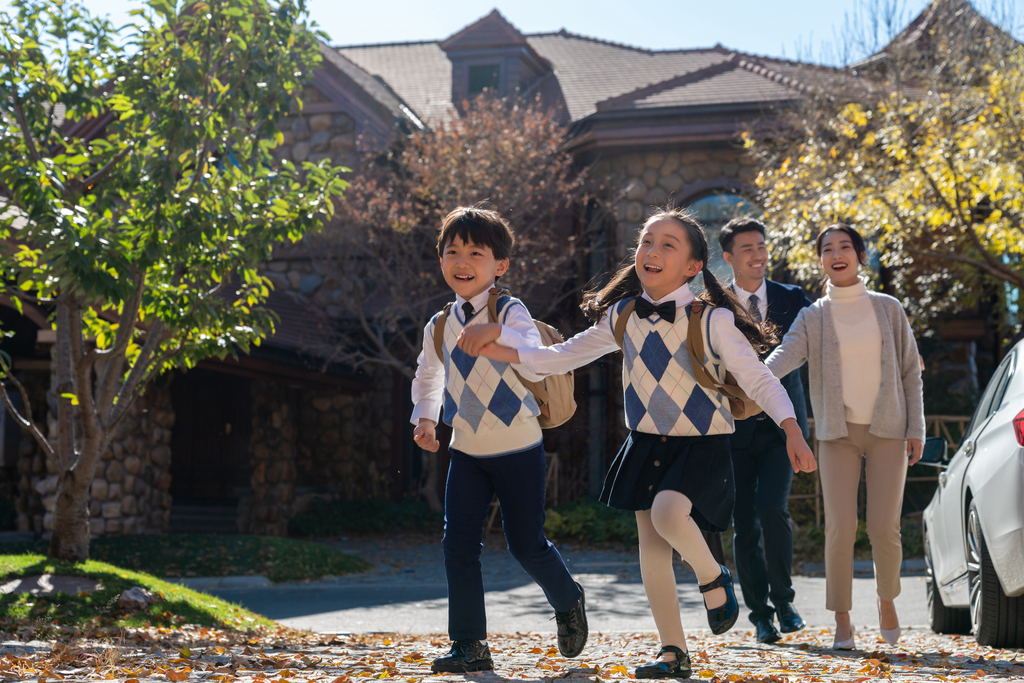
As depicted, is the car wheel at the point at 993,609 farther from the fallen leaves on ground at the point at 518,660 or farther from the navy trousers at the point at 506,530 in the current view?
the navy trousers at the point at 506,530

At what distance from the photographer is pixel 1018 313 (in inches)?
561

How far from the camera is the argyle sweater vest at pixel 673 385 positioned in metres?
3.65

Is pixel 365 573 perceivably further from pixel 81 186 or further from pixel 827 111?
pixel 827 111

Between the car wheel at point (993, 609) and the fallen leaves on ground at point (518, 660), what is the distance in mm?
64

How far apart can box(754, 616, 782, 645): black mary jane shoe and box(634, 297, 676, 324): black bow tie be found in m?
2.20

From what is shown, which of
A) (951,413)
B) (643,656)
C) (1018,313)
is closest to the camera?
(643,656)

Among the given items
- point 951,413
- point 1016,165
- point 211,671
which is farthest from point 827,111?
point 211,671

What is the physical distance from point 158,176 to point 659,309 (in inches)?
180

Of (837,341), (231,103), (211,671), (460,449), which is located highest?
(231,103)

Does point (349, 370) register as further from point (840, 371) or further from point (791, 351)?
point (840, 371)

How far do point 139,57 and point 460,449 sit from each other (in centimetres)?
513

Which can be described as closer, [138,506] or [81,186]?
[81,186]

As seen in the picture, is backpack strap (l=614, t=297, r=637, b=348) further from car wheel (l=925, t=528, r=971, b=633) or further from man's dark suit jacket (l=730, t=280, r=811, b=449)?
car wheel (l=925, t=528, r=971, b=633)

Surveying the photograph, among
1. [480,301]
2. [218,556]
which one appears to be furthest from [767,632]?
[218,556]
